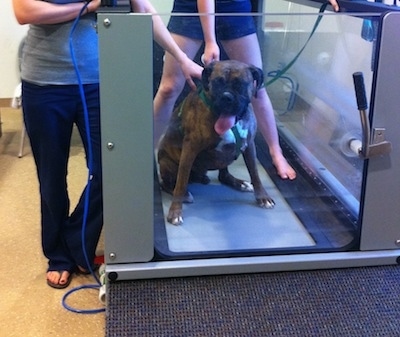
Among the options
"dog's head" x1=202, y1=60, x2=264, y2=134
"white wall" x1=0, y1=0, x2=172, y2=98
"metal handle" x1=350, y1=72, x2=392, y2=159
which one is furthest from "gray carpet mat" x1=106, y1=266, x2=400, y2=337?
"white wall" x1=0, y1=0, x2=172, y2=98

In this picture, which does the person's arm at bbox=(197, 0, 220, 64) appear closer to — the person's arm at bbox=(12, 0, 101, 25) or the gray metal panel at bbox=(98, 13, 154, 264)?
the gray metal panel at bbox=(98, 13, 154, 264)

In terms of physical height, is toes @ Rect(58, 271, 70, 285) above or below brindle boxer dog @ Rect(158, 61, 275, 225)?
below

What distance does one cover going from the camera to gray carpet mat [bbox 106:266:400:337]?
4.81 ft

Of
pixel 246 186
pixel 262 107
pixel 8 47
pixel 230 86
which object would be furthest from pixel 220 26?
pixel 8 47

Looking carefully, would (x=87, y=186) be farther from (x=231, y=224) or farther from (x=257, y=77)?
(x=257, y=77)

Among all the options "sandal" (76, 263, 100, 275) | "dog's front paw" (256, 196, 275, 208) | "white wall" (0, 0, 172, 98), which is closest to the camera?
"dog's front paw" (256, 196, 275, 208)

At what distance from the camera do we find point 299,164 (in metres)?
1.86

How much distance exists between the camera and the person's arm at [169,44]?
144 centimetres

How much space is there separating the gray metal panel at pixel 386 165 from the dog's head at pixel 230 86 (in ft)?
1.05

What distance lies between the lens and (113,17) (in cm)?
139

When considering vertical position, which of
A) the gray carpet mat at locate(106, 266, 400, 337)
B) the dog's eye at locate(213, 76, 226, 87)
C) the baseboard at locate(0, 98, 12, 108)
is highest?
the dog's eye at locate(213, 76, 226, 87)

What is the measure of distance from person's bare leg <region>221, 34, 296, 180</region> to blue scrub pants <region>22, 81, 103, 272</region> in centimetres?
42

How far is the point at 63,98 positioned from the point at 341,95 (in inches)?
32.3

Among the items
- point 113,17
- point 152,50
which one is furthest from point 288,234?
point 113,17
